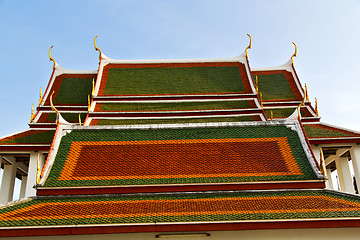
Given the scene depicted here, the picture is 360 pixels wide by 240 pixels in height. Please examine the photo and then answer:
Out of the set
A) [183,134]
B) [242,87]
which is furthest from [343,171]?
[183,134]

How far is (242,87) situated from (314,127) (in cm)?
462

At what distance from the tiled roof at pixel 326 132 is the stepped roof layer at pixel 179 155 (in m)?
3.40

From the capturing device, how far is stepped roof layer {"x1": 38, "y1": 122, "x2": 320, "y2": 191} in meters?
10.6

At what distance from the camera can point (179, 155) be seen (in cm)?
1157

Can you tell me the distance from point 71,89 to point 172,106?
5296mm

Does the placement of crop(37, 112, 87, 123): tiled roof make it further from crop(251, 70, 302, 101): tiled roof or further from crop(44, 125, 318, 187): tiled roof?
crop(251, 70, 302, 101): tiled roof

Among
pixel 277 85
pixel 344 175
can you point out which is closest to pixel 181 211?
pixel 344 175

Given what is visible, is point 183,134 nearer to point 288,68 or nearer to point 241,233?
point 241,233

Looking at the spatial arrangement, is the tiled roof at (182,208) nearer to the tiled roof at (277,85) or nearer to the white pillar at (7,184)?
the white pillar at (7,184)

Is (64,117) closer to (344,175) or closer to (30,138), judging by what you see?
(30,138)

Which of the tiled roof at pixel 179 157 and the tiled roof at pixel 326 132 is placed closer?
the tiled roof at pixel 179 157

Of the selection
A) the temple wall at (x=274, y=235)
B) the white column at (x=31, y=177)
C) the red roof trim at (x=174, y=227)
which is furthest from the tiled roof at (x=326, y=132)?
the white column at (x=31, y=177)

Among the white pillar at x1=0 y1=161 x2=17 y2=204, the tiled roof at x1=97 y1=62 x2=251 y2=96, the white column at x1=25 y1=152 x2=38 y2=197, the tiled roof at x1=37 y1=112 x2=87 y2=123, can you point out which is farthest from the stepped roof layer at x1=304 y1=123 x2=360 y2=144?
the white pillar at x1=0 y1=161 x2=17 y2=204

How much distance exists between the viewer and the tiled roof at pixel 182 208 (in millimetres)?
8336
